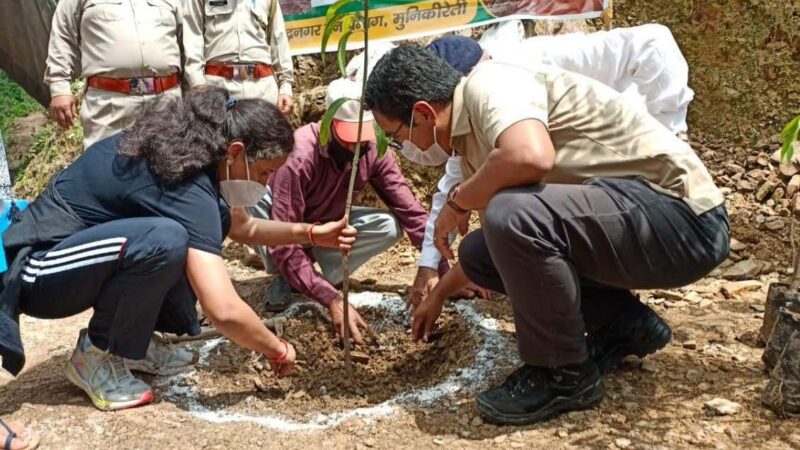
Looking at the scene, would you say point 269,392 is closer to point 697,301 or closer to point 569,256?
point 569,256

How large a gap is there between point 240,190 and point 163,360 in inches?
30.4

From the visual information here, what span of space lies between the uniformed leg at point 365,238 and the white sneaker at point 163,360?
0.82m

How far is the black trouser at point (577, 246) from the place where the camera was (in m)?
2.00

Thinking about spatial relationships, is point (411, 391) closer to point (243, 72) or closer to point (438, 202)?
point (438, 202)

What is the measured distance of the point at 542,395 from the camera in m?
2.12

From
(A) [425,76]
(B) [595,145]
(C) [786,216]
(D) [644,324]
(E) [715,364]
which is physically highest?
(A) [425,76]

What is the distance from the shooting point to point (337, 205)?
132 inches

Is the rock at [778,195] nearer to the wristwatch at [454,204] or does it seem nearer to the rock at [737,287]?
the rock at [737,287]

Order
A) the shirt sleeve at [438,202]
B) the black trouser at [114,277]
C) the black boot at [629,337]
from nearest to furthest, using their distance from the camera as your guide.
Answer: the black trouser at [114,277]
the black boot at [629,337]
the shirt sleeve at [438,202]

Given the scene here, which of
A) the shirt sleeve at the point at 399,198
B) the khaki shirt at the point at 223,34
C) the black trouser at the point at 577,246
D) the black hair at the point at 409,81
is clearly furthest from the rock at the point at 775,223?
the khaki shirt at the point at 223,34

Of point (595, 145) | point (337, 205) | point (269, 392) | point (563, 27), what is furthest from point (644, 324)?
point (563, 27)

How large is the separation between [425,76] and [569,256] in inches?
25.1

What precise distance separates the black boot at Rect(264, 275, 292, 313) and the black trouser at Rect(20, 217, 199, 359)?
2.92 feet

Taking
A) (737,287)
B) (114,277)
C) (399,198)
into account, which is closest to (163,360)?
(114,277)
